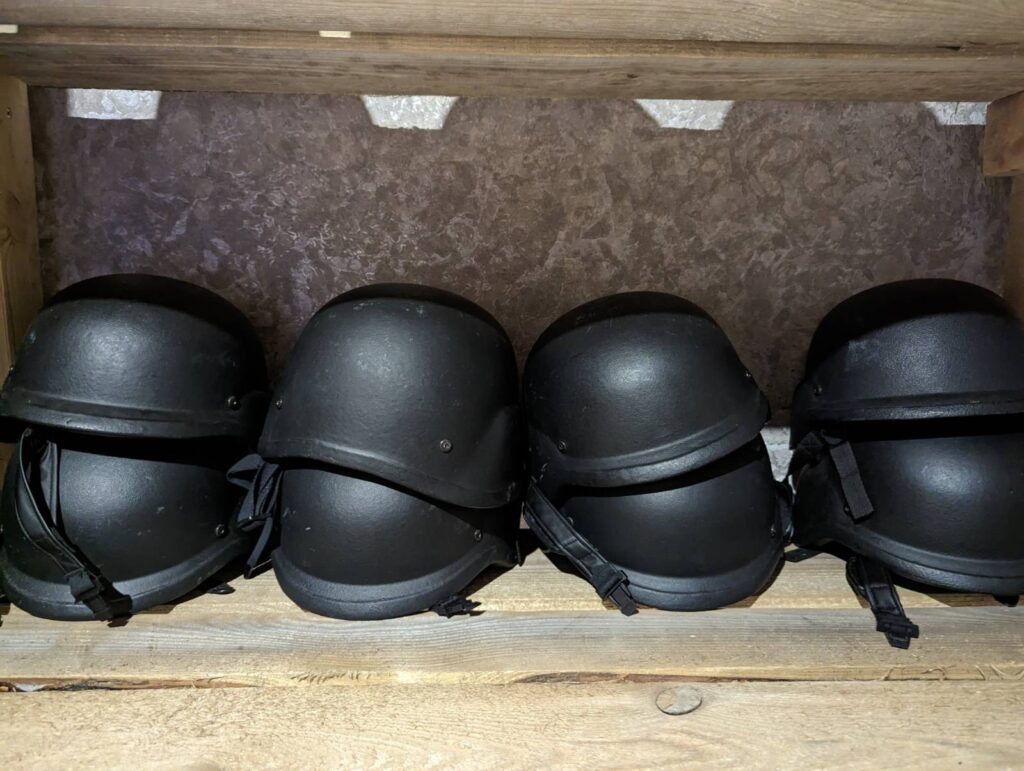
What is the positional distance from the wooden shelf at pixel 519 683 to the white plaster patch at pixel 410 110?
93cm

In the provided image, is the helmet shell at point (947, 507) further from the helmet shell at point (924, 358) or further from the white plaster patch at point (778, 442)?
the white plaster patch at point (778, 442)

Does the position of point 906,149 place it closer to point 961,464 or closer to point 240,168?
point 961,464

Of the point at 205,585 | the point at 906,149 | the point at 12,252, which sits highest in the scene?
the point at 906,149

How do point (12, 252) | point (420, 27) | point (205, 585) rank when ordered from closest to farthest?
1. point (420, 27)
2. point (205, 585)
3. point (12, 252)

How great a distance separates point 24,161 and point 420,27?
0.86 meters

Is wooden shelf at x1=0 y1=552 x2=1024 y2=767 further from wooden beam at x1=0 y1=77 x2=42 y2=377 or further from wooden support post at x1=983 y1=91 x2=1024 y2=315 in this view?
wooden support post at x1=983 y1=91 x2=1024 y2=315

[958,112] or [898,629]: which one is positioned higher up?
[958,112]

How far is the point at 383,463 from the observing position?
112 cm

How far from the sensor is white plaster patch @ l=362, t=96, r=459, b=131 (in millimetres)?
1490

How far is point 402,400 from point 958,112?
4.45 feet

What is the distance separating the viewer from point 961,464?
118 centimetres

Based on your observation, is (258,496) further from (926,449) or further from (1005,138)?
(1005,138)

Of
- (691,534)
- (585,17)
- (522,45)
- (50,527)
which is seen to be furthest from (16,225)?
(691,534)

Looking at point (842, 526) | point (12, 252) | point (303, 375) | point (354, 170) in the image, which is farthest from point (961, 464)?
point (12, 252)
